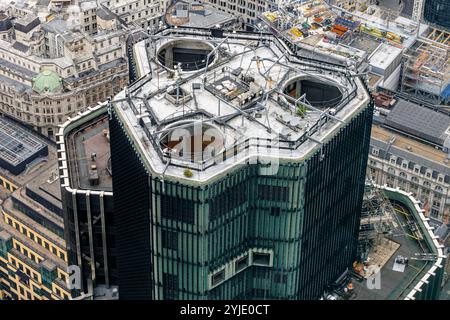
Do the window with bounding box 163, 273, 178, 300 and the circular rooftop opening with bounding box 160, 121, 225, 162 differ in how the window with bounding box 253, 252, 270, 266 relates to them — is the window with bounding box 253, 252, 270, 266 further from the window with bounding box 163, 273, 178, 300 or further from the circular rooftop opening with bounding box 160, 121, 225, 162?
the circular rooftop opening with bounding box 160, 121, 225, 162

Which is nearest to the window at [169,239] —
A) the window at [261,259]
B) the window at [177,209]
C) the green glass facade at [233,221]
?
the green glass facade at [233,221]

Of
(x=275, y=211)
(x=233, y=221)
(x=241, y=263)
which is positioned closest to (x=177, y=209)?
(x=233, y=221)

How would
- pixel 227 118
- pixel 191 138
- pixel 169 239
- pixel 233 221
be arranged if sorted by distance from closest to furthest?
1. pixel 233 221
2. pixel 169 239
3. pixel 227 118
4. pixel 191 138

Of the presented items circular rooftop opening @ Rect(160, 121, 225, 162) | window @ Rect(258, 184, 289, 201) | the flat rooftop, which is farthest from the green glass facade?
circular rooftop opening @ Rect(160, 121, 225, 162)

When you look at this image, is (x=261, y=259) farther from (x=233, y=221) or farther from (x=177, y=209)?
(x=177, y=209)
